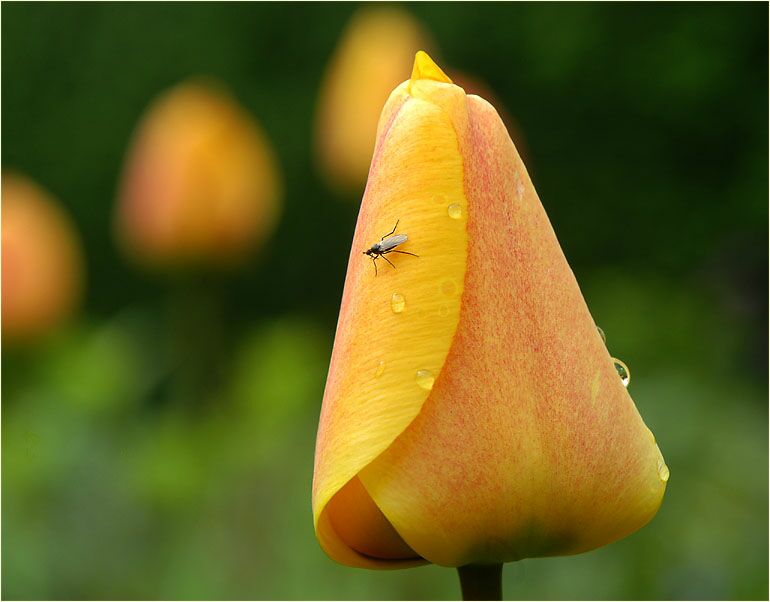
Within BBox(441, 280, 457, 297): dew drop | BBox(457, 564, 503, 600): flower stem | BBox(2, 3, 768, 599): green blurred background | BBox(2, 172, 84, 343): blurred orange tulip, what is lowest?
BBox(2, 3, 768, 599): green blurred background

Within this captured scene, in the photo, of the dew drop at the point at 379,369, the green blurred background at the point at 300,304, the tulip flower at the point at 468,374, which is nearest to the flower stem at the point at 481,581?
the tulip flower at the point at 468,374

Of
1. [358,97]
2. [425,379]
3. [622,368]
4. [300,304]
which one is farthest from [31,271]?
[300,304]

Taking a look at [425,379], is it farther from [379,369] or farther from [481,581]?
[481,581]

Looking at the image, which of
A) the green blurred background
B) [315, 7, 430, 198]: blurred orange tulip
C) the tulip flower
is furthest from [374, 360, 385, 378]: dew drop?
[315, 7, 430, 198]: blurred orange tulip

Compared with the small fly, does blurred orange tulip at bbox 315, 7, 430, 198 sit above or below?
below

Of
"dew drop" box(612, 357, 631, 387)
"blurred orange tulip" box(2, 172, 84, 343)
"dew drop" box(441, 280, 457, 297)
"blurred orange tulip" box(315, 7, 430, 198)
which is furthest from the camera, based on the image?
"blurred orange tulip" box(315, 7, 430, 198)

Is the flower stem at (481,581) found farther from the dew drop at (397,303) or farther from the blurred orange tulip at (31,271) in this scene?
the blurred orange tulip at (31,271)

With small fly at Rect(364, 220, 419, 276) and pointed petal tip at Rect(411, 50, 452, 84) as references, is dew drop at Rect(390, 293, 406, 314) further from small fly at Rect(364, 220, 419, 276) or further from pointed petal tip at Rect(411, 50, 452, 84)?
pointed petal tip at Rect(411, 50, 452, 84)
